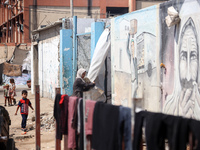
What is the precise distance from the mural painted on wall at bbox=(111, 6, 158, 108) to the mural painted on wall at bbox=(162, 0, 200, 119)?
74 centimetres

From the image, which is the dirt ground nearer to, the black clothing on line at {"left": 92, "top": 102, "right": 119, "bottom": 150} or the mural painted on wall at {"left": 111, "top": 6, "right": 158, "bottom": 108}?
the mural painted on wall at {"left": 111, "top": 6, "right": 158, "bottom": 108}

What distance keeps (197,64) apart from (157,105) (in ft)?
5.07

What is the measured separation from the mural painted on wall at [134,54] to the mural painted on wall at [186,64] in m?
0.74

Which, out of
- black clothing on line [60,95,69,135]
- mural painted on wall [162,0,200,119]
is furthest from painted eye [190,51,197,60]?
black clothing on line [60,95,69,135]

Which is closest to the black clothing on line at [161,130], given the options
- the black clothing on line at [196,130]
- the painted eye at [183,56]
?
the black clothing on line at [196,130]

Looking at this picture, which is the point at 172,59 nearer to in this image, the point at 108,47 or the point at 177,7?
the point at 177,7

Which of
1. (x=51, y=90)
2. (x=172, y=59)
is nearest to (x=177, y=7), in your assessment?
(x=172, y=59)

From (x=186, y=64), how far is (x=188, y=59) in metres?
0.11

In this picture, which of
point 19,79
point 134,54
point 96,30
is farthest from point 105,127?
point 19,79

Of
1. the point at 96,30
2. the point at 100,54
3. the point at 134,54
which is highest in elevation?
the point at 96,30

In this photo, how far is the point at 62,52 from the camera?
554 inches

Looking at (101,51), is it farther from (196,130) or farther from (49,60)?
(196,130)

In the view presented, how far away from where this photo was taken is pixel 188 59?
6691 millimetres

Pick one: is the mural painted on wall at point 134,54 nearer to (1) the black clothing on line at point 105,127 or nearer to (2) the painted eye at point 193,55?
(2) the painted eye at point 193,55
